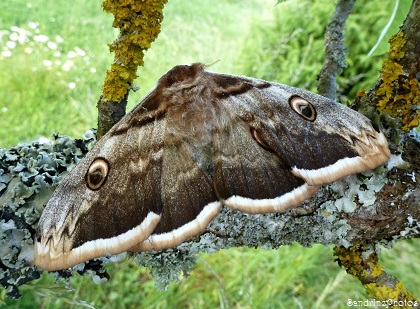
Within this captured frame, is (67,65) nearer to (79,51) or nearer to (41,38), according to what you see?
(79,51)

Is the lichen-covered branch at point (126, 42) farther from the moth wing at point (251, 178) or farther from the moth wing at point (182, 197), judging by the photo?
the moth wing at point (251, 178)

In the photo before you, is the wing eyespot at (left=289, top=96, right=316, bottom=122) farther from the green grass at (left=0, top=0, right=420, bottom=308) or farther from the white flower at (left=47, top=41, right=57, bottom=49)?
the white flower at (left=47, top=41, right=57, bottom=49)

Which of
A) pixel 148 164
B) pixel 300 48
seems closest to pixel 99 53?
pixel 300 48

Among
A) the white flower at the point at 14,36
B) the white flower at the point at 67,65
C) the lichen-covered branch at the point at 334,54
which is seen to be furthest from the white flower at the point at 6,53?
the lichen-covered branch at the point at 334,54

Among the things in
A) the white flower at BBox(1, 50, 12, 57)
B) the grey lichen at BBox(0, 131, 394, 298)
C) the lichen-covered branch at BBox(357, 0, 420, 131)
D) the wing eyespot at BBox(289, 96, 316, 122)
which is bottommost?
the white flower at BBox(1, 50, 12, 57)

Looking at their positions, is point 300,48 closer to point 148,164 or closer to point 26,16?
point 26,16

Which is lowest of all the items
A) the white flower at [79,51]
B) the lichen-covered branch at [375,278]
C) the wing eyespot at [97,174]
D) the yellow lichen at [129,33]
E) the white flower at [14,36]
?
the white flower at [79,51]

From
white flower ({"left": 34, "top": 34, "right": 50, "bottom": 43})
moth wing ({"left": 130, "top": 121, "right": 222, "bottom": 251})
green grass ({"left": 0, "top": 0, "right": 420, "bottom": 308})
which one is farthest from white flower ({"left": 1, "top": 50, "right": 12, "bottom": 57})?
moth wing ({"left": 130, "top": 121, "right": 222, "bottom": 251})

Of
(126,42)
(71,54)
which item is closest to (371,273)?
(126,42)
